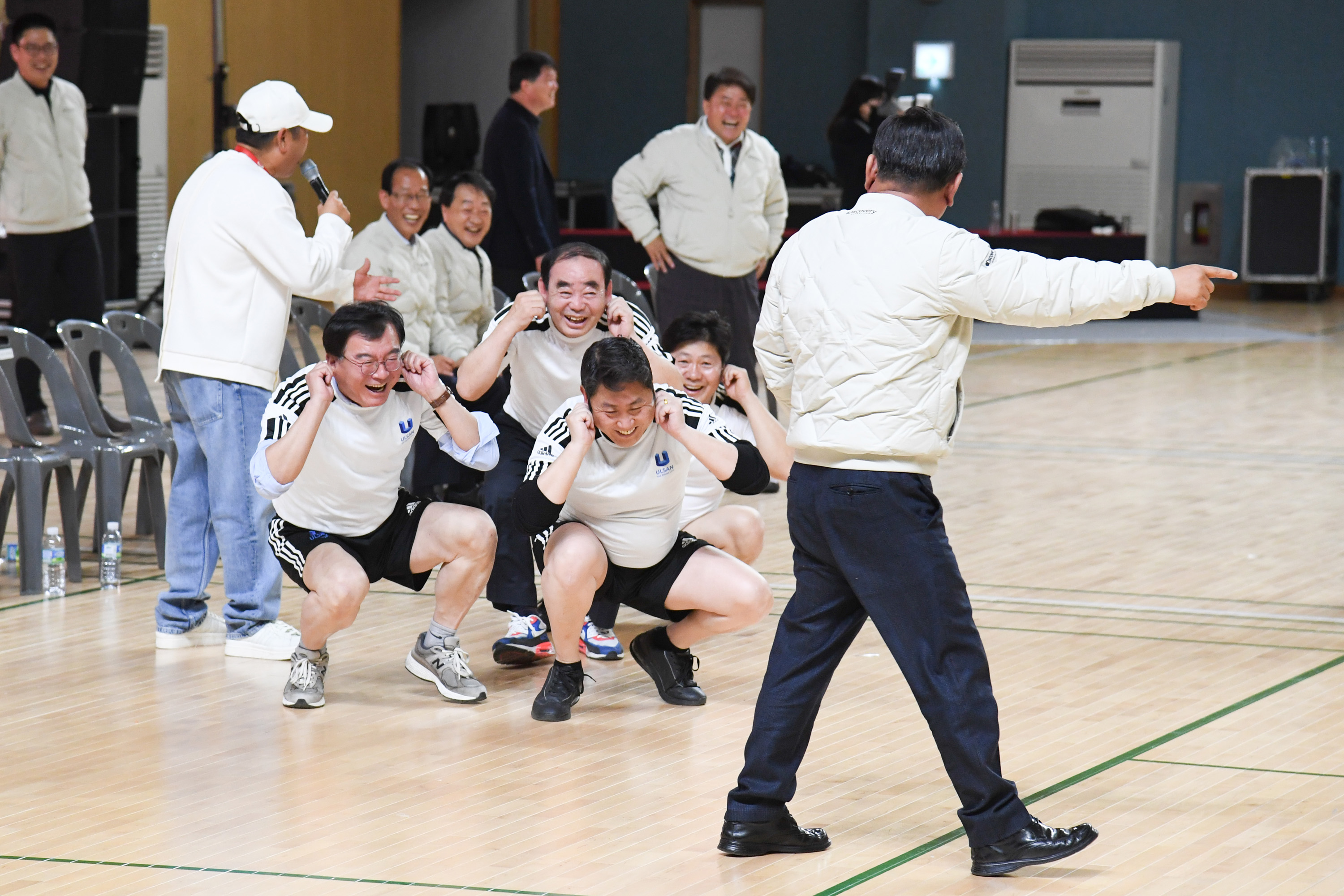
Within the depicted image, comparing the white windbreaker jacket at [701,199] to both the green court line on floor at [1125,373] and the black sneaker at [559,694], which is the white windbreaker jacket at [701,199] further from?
the black sneaker at [559,694]

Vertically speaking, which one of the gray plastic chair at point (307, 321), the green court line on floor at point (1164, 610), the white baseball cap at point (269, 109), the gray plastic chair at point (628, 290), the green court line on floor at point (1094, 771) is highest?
the white baseball cap at point (269, 109)

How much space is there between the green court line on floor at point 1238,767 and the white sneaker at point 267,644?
2214 millimetres

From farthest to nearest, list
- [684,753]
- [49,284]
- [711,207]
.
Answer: [49,284], [711,207], [684,753]

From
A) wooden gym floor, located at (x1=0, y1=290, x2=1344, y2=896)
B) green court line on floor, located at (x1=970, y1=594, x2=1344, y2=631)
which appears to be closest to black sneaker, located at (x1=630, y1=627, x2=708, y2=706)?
wooden gym floor, located at (x1=0, y1=290, x2=1344, y2=896)

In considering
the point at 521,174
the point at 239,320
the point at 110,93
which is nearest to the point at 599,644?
the point at 239,320

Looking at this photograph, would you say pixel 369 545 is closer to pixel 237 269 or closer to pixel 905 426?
pixel 237 269

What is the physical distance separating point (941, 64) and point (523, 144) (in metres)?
10.4

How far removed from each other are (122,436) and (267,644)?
1507 millimetres

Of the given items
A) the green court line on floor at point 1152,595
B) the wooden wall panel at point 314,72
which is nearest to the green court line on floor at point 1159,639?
the green court line on floor at point 1152,595

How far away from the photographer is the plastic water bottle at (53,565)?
5.59 m

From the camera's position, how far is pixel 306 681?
4414 mm

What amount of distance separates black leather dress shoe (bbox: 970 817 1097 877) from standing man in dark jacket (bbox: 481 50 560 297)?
4.79 meters

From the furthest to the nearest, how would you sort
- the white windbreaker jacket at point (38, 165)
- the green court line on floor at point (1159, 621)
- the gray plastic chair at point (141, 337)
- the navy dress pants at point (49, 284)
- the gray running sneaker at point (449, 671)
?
1. the navy dress pants at point (49, 284)
2. the white windbreaker jacket at point (38, 165)
3. the gray plastic chair at point (141, 337)
4. the green court line on floor at point (1159, 621)
5. the gray running sneaker at point (449, 671)

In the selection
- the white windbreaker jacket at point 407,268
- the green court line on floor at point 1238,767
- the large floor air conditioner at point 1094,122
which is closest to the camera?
the green court line on floor at point 1238,767
